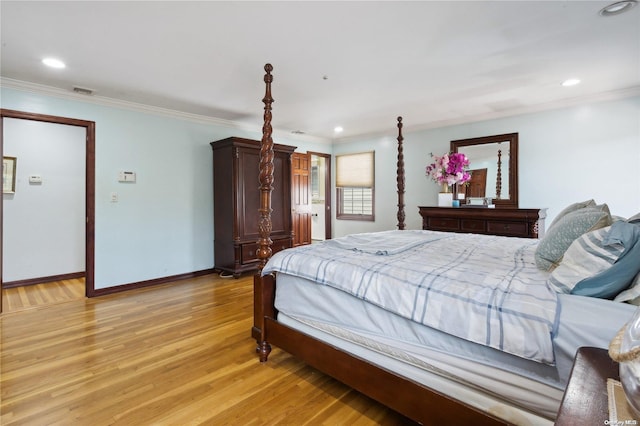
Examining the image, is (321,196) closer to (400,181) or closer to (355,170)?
(355,170)

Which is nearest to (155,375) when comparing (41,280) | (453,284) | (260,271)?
(260,271)

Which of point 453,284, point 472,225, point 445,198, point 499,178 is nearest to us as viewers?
point 453,284

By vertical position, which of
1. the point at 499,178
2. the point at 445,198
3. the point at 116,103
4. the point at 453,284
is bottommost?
the point at 453,284

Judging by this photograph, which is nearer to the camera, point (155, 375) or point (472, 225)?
point (155, 375)

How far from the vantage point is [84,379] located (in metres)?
2.00

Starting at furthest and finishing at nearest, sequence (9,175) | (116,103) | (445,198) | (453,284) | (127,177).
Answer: (445,198) → (9,175) → (127,177) → (116,103) → (453,284)

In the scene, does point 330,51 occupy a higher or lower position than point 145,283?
higher

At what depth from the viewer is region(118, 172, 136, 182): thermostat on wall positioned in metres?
3.87

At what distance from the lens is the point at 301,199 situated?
5.95 metres

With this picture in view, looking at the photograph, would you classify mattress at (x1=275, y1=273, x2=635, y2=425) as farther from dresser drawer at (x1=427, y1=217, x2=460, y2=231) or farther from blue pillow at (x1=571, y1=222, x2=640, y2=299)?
dresser drawer at (x1=427, y1=217, x2=460, y2=231)

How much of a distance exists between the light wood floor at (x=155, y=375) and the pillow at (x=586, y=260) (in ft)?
3.47

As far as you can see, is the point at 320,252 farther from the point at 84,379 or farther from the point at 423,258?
the point at 84,379

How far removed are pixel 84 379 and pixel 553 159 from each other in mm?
5305

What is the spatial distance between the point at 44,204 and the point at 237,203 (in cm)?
264
